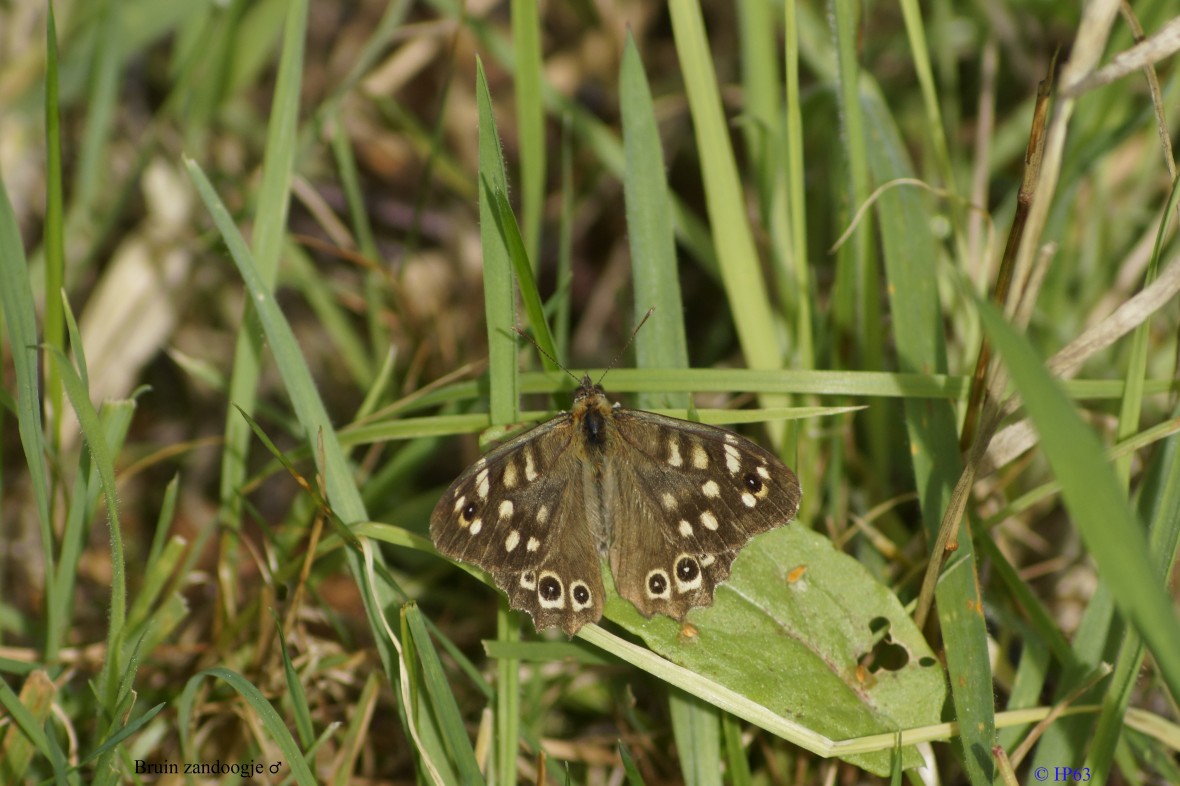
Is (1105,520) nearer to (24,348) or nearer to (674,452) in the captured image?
(674,452)

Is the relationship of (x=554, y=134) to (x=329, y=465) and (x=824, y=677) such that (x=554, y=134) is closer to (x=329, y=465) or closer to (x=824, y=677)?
(x=329, y=465)

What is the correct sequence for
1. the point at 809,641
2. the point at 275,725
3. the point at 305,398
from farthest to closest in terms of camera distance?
1. the point at 305,398
2. the point at 809,641
3. the point at 275,725

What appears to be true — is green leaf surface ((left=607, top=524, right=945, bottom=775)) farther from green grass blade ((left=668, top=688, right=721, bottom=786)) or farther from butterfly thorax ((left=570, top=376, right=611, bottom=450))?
butterfly thorax ((left=570, top=376, right=611, bottom=450))

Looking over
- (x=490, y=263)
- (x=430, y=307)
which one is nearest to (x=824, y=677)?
(x=490, y=263)

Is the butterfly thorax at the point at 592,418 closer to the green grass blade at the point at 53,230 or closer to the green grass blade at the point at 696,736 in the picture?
the green grass blade at the point at 696,736

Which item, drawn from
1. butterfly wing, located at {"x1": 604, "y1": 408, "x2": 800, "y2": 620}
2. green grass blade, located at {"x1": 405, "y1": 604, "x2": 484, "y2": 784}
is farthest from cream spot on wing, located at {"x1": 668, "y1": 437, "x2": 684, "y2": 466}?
green grass blade, located at {"x1": 405, "y1": 604, "x2": 484, "y2": 784}

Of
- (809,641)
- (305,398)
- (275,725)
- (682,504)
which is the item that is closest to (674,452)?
(682,504)
